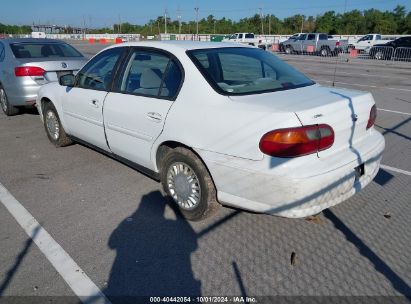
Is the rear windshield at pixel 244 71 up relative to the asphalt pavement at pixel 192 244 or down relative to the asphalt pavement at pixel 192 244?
up

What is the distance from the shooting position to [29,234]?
329 centimetres

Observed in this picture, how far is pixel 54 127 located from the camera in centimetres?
561

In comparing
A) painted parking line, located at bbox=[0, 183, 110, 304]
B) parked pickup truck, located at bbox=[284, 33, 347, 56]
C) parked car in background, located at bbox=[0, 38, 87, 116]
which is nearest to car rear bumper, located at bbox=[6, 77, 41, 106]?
parked car in background, located at bbox=[0, 38, 87, 116]

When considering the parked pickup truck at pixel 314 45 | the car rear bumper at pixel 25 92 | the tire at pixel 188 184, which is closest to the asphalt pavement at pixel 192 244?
the tire at pixel 188 184

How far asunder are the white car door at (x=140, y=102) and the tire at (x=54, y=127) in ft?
5.34

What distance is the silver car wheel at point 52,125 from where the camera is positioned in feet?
18.0

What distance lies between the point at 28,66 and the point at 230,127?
17.9 ft

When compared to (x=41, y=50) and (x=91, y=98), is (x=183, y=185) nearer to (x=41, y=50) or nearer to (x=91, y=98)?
(x=91, y=98)

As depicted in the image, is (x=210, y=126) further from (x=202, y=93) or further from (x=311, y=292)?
(x=311, y=292)

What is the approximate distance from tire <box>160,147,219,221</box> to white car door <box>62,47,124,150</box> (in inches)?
47.4

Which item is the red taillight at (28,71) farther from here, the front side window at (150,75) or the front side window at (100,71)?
the front side window at (150,75)

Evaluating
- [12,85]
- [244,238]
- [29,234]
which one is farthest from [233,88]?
[12,85]

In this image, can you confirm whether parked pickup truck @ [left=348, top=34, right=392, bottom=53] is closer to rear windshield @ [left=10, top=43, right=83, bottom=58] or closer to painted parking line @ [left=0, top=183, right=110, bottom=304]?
rear windshield @ [left=10, top=43, right=83, bottom=58]

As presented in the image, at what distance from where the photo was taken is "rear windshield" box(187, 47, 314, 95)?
330 cm
